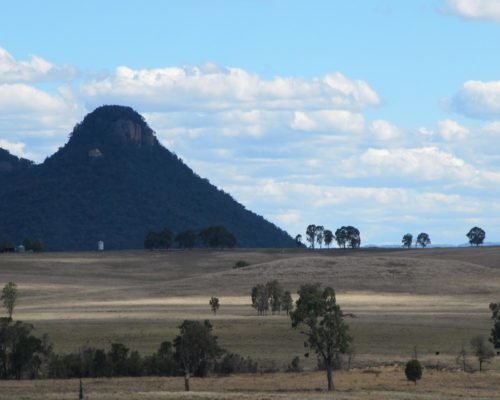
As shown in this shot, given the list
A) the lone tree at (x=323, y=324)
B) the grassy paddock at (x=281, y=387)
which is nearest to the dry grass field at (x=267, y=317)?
the grassy paddock at (x=281, y=387)

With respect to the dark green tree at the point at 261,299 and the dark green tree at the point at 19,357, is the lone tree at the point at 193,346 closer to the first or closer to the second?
the dark green tree at the point at 19,357

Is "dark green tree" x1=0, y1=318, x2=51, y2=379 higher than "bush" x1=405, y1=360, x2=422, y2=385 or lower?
higher

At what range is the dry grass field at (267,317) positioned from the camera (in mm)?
56875

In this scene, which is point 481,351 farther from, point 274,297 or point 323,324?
point 274,297

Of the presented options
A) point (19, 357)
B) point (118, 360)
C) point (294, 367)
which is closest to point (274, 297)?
point (294, 367)

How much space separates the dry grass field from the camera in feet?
187

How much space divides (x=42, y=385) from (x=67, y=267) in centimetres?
10788

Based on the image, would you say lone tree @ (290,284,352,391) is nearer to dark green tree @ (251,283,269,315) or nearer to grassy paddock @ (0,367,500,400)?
grassy paddock @ (0,367,500,400)

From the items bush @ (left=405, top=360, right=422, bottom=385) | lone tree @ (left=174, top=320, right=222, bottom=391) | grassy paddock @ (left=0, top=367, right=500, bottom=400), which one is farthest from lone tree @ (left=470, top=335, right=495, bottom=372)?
lone tree @ (left=174, top=320, right=222, bottom=391)

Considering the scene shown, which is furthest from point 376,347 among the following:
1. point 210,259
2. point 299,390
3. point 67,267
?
point 210,259

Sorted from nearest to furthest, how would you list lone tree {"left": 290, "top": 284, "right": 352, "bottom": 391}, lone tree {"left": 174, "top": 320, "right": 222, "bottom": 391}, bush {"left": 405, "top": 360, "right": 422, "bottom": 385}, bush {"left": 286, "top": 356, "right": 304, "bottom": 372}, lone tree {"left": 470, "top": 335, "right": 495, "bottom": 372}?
1. bush {"left": 405, "top": 360, "right": 422, "bottom": 385}
2. lone tree {"left": 290, "top": 284, "right": 352, "bottom": 391}
3. lone tree {"left": 174, "top": 320, "right": 222, "bottom": 391}
4. bush {"left": 286, "top": 356, "right": 304, "bottom": 372}
5. lone tree {"left": 470, "top": 335, "right": 495, "bottom": 372}

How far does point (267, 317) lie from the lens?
97250mm

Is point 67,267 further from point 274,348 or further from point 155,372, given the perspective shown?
point 155,372

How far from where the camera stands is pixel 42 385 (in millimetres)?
56031
